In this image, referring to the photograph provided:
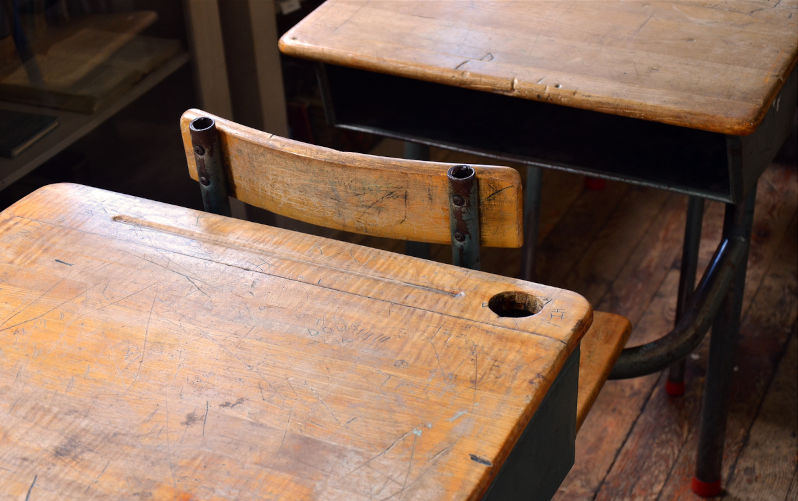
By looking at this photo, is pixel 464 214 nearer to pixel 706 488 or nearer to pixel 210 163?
pixel 210 163

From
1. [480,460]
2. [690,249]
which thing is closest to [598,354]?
[690,249]

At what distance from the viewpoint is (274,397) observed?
91 cm

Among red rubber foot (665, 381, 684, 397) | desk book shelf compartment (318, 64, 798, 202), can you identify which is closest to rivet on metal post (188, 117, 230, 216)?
desk book shelf compartment (318, 64, 798, 202)

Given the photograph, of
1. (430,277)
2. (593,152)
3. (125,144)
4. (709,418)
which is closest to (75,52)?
(125,144)

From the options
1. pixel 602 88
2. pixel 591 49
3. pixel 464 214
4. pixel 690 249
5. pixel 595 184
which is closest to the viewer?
pixel 464 214

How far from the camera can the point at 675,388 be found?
2.19 metres

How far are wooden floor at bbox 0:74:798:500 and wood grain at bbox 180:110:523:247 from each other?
0.93m

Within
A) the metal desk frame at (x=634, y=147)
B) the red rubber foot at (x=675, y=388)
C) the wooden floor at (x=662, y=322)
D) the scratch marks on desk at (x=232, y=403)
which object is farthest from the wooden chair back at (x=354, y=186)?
the red rubber foot at (x=675, y=388)

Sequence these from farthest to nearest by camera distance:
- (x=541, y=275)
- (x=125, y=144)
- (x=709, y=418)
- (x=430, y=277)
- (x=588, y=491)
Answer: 1. (x=541, y=275)
2. (x=125, y=144)
3. (x=588, y=491)
4. (x=709, y=418)
5. (x=430, y=277)

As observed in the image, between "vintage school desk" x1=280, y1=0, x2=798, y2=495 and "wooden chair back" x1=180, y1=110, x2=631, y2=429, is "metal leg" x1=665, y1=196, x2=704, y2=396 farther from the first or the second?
"wooden chair back" x1=180, y1=110, x2=631, y2=429

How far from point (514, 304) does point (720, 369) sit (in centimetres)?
90

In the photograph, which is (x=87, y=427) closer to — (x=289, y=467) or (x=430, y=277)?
(x=289, y=467)

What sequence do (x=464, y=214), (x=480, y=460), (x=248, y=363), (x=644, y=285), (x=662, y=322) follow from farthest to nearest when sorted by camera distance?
(x=644, y=285) < (x=662, y=322) < (x=464, y=214) < (x=248, y=363) < (x=480, y=460)

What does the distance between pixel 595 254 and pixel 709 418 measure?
2.74ft
